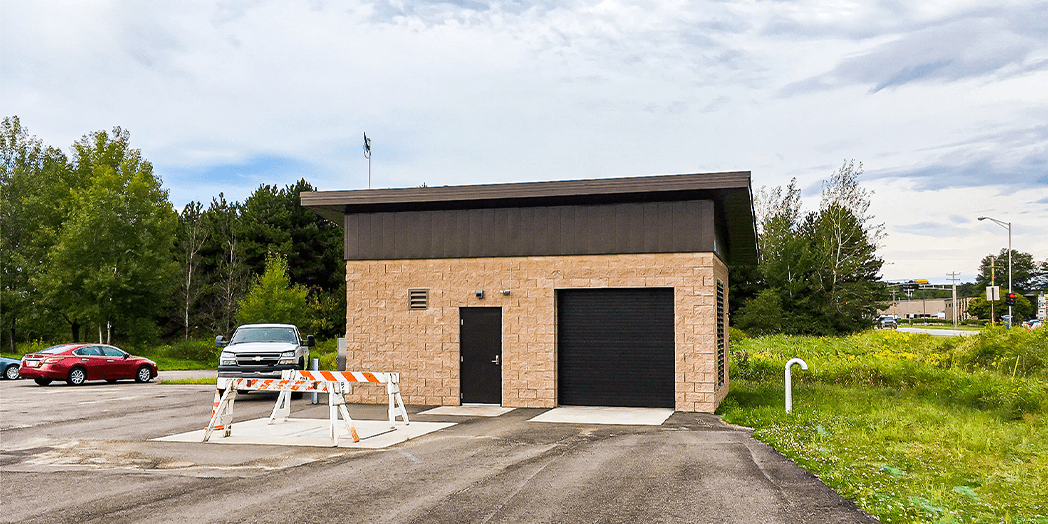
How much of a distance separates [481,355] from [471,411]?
4.76ft

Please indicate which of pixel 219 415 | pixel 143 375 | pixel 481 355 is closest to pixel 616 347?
pixel 481 355

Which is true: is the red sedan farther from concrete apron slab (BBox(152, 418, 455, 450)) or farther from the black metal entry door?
the black metal entry door

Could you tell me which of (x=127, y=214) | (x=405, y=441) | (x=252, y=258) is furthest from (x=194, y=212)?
(x=405, y=441)

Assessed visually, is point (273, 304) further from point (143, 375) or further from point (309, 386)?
point (309, 386)

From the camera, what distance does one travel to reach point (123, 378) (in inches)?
1075

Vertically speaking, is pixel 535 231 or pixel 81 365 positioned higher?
pixel 535 231

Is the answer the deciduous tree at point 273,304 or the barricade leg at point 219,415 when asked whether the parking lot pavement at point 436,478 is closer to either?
the barricade leg at point 219,415

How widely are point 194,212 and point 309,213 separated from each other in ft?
31.4

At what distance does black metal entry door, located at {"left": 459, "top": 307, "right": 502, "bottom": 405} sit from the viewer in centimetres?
1680

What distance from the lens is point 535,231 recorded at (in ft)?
54.4

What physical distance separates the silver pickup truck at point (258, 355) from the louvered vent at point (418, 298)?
3600 millimetres

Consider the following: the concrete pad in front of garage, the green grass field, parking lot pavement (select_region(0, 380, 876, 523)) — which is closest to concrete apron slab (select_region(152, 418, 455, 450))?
parking lot pavement (select_region(0, 380, 876, 523))

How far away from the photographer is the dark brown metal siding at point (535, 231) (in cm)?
1567

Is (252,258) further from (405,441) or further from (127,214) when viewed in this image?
(405,441)
